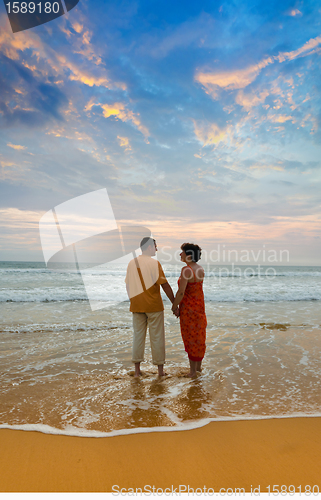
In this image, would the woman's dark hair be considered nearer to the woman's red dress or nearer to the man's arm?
the woman's red dress

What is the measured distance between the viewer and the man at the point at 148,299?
4.04m

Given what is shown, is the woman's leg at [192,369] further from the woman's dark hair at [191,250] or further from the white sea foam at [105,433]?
the woman's dark hair at [191,250]

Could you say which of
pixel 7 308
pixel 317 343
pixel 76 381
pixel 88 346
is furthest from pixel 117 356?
pixel 7 308

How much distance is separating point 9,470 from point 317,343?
19.5 feet

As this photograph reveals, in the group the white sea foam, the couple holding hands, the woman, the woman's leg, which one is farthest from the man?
the white sea foam

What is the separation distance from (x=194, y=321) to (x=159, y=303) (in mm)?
606

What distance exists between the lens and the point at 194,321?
13.5ft

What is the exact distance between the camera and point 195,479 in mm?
1911

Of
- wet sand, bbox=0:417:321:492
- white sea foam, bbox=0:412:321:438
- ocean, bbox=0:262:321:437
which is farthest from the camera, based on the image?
ocean, bbox=0:262:321:437

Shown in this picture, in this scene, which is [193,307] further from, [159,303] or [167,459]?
[167,459]

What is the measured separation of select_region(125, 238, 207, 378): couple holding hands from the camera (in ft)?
13.3

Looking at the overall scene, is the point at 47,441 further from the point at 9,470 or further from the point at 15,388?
the point at 15,388

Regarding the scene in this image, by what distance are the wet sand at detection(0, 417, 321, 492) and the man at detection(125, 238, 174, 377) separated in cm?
161

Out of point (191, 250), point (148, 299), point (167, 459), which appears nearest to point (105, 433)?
point (167, 459)
